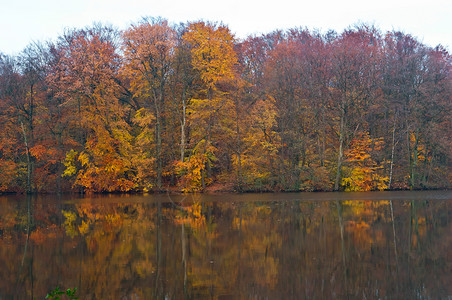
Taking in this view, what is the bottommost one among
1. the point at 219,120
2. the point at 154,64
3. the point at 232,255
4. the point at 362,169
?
the point at 232,255

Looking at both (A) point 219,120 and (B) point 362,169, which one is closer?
(B) point 362,169

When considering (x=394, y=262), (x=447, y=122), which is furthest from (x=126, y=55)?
(x=394, y=262)

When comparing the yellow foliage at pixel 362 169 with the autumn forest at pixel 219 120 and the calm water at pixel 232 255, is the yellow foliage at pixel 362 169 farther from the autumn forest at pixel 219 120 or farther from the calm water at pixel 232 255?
the calm water at pixel 232 255

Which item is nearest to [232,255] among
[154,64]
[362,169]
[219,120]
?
[219,120]

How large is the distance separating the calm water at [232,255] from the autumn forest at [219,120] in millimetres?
16287

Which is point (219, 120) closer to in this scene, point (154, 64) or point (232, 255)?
point (154, 64)

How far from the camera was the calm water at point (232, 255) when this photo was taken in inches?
386

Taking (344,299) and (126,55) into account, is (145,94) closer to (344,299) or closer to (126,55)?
(126,55)

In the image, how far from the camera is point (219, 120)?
39.7m

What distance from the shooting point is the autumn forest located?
3909 cm

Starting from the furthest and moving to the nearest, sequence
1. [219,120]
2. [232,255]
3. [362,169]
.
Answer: [219,120]
[362,169]
[232,255]

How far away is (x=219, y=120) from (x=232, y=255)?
27.3m

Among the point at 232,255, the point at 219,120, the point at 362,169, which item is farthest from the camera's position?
the point at 219,120

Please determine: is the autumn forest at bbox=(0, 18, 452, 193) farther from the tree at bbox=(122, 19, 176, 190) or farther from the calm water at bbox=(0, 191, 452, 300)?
the calm water at bbox=(0, 191, 452, 300)
